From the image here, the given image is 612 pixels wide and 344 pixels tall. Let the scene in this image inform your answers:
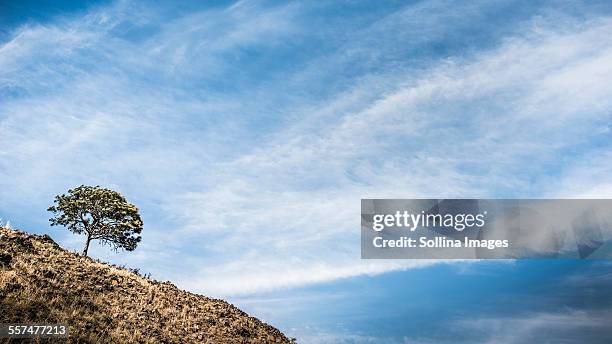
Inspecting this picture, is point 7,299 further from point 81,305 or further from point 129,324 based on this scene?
point 129,324

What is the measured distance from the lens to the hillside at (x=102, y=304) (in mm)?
29078

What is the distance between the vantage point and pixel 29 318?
2722 cm

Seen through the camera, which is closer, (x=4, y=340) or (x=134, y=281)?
(x=4, y=340)

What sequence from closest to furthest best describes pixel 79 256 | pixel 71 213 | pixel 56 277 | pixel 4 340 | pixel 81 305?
pixel 4 340, pixel 81 305, pixel 56 277, pixel 79 256, pixel 71 213

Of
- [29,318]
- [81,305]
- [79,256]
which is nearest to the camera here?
[29,318]

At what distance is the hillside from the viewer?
29.1 metres

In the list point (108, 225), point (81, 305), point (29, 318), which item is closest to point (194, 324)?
point (81, 305)

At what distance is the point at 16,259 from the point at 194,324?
12777 millimetres

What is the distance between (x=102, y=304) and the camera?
34125 mm

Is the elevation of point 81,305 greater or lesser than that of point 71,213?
lesser

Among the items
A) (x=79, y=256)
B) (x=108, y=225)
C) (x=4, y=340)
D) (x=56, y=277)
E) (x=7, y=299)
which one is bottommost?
(x=4, y=340)

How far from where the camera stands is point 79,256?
4459 centimetres

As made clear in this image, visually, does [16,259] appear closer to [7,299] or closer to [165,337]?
[7,299]

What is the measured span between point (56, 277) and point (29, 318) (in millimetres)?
8205
